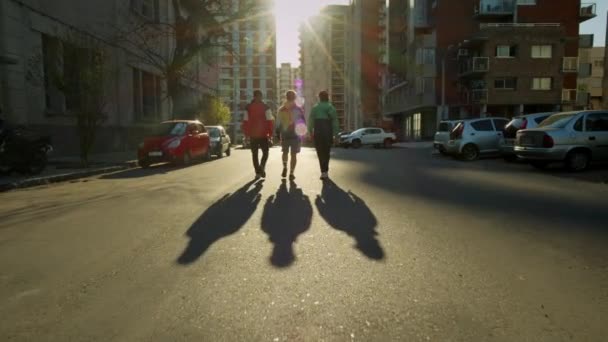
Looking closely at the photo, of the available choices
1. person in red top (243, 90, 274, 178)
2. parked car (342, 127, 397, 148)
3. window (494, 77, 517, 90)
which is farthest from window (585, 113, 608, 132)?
window (494, 77, 517, 90)

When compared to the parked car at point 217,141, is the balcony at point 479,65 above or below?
above

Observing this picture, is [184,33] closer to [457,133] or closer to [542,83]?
[457,133]

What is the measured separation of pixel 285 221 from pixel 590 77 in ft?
251

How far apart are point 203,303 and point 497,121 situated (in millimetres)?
16049

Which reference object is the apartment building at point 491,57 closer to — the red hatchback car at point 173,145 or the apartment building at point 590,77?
the apartment building at point 590,77

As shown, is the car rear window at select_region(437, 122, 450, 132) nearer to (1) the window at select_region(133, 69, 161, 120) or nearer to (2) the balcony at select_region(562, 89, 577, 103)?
(1) the window at select_region(133, 69, 161, 120)

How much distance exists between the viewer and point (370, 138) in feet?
114

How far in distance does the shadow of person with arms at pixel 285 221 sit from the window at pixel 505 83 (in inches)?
1497

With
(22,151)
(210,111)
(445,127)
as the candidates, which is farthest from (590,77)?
(22,151)

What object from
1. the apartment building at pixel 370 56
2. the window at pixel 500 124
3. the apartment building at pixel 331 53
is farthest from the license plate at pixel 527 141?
the apartment building at pixel 331 53

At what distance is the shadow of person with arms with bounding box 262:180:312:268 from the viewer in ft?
12.6

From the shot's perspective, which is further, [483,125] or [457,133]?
[457,133]

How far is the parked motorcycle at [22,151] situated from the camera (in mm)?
9875

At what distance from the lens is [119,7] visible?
22969mm
